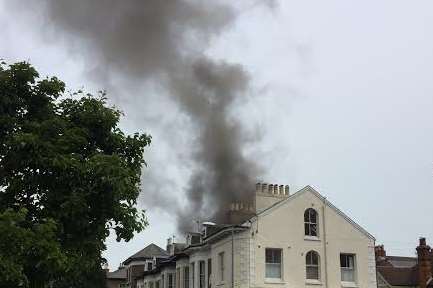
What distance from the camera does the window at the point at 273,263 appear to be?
3391cm

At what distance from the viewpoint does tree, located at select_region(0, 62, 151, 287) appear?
38.0 feet

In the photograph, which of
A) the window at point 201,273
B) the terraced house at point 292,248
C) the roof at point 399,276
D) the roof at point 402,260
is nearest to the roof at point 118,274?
the roof at point 402,260

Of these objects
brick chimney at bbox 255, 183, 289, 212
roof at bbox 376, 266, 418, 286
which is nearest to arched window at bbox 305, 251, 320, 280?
brick chimney at bbox 255, 183, 289, 212

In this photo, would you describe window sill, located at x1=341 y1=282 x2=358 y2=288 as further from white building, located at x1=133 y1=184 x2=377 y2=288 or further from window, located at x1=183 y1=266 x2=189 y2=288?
window, located at x1=183 y1=266 x2=189 y2=288

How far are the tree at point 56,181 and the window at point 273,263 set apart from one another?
838 inches

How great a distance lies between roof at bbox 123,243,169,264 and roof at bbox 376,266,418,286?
26184mm

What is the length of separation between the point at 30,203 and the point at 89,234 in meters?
1.43

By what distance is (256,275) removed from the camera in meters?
33.3

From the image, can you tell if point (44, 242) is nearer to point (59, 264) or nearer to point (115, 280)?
point (59, 264)

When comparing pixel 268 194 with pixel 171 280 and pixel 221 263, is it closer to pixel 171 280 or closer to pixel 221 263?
pixel 221 263

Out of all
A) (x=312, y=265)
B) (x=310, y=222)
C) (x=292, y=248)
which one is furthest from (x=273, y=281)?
(x=310, y=222)

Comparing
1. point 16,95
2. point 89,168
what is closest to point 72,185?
point 89,168

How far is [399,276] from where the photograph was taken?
46.6 m

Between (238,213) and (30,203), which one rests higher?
(238,213)
